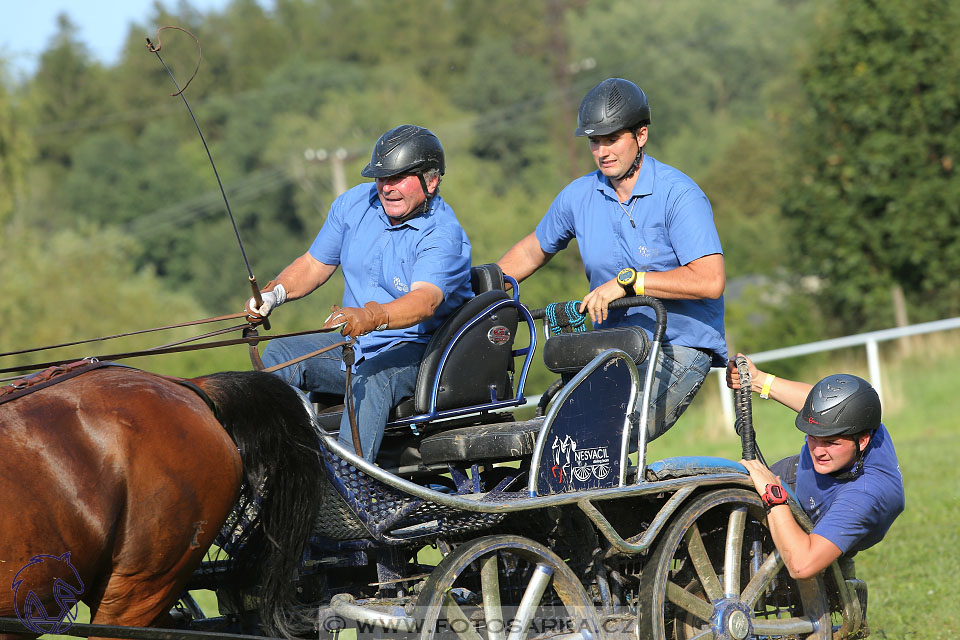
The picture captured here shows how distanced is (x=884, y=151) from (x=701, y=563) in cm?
1415

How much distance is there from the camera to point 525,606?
3.93m

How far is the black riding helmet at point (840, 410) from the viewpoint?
4.34m

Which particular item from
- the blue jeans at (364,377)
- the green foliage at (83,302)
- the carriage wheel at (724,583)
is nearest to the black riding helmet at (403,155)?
the blue jeans at (364,377)

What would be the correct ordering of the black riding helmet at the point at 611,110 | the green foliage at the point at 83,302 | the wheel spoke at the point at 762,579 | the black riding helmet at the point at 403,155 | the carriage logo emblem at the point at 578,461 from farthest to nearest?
the green foliage at the point at 83,302, the black riding helmet at the point at 611,110, the wheel spoke at the point at 762,579, the black riding helmet at the point at 403,155, the carriage logo emblem at the point at 578,461

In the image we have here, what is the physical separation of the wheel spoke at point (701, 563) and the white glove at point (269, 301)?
1.95 meters

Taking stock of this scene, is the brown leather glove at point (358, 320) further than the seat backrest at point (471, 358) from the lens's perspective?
No

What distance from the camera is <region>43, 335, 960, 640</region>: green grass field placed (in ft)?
18.3

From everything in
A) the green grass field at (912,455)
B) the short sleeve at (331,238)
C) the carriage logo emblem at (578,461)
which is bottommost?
the green grass field at (912,455)

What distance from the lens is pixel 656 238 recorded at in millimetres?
4734

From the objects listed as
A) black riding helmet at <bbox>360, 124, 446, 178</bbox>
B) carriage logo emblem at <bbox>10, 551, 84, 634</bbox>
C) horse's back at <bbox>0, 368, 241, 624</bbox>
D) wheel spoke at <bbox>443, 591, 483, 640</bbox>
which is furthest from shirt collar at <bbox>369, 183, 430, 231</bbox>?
carriage logo emblem at <bbox>10, 551, 84, 634</bbox>

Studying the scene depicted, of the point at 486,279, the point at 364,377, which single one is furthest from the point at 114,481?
the point at 486,279

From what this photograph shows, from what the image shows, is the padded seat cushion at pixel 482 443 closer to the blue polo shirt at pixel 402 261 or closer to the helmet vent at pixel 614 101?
the blue polo shirt at pixel 402 261

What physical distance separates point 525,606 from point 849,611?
162cm

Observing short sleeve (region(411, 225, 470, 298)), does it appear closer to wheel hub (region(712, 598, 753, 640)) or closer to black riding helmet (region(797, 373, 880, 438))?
black riding helmet (region(797, 373, 880, 438))
